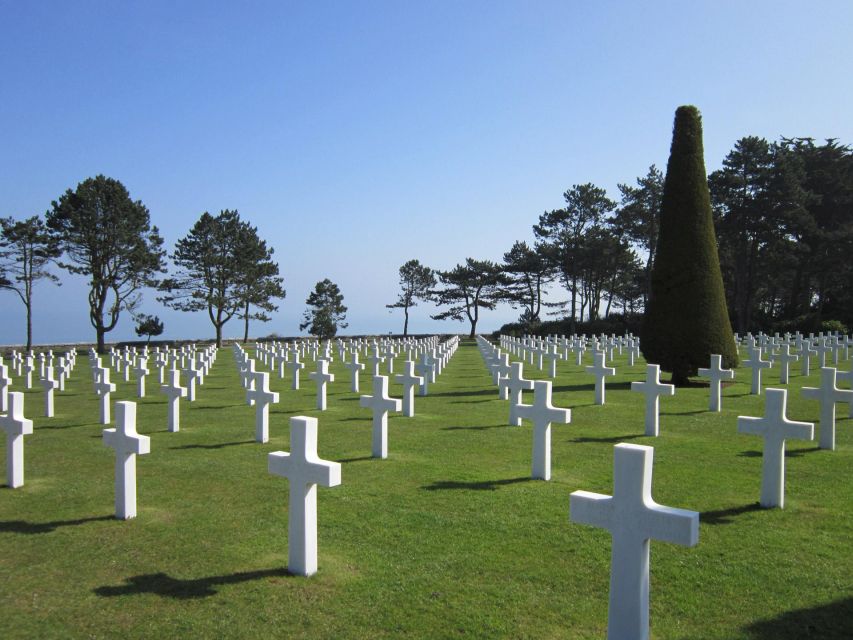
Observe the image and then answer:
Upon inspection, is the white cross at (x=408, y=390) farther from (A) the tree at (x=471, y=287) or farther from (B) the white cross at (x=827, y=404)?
(A) the tree at (x=471, y=287)

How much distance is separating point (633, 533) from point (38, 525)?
495cm

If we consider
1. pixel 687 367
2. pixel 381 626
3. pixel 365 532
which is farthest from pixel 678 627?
pixel 687 367

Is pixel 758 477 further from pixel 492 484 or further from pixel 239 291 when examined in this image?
pixel 239 291

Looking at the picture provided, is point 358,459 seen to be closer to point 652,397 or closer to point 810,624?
point 652,397

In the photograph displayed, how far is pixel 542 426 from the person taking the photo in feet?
23.1

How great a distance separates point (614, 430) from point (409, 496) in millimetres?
4839

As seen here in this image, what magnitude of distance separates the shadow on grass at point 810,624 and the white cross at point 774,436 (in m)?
2.00

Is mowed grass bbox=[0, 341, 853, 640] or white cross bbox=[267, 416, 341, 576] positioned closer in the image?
mowed grass bbox=[0, 341, 853, 640]

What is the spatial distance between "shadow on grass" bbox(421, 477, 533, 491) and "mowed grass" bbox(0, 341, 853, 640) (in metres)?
0.04

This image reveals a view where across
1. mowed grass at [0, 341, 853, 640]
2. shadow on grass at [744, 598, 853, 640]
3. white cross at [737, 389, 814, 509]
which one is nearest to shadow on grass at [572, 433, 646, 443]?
mowed grass at [0, 341, 853, 640]

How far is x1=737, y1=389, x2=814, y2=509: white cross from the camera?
583 cm

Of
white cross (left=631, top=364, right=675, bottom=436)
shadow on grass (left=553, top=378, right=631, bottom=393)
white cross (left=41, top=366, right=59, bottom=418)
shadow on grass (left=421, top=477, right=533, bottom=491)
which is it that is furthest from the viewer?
shadow on grass (left=553, top=378, right=631, bottom=393)

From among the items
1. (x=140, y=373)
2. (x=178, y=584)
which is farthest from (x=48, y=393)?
(x=178, y=584)

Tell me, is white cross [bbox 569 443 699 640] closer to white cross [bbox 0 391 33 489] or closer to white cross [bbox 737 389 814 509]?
white cross [bbox 737 389 814 509]
